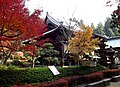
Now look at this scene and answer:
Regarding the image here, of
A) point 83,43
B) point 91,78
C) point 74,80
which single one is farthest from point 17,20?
point 83,43

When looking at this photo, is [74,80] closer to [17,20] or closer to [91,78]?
[91,78]

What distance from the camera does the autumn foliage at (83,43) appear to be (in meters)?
19.0

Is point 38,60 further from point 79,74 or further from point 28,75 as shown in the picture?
point 28,75

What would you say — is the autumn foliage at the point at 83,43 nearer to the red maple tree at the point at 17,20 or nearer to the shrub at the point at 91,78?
the shrub at the point at 91,78

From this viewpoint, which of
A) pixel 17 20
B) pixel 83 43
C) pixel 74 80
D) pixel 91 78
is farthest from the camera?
pixel 83 43

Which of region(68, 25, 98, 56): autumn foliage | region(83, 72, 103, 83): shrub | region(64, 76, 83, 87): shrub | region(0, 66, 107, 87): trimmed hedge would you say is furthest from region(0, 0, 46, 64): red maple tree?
region(68, 25, 98, 56): autumn foliage

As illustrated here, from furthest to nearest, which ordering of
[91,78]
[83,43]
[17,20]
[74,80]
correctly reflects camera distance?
[83,43] → [91,78] → [74,80] → [17,20]

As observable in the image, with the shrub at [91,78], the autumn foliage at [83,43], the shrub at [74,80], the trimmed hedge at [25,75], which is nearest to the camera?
the trimmed hedge at [25,75]

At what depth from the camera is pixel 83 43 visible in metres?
19.9

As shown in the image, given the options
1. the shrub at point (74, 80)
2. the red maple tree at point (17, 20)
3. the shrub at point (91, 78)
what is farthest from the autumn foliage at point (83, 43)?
the red maple tree at point (17, 20)

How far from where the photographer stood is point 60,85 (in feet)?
34.9

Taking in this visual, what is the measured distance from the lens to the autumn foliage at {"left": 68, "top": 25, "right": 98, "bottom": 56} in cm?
A: 1902

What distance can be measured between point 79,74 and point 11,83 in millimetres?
5575

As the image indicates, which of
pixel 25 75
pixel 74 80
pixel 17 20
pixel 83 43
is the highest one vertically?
pixel 17 20
